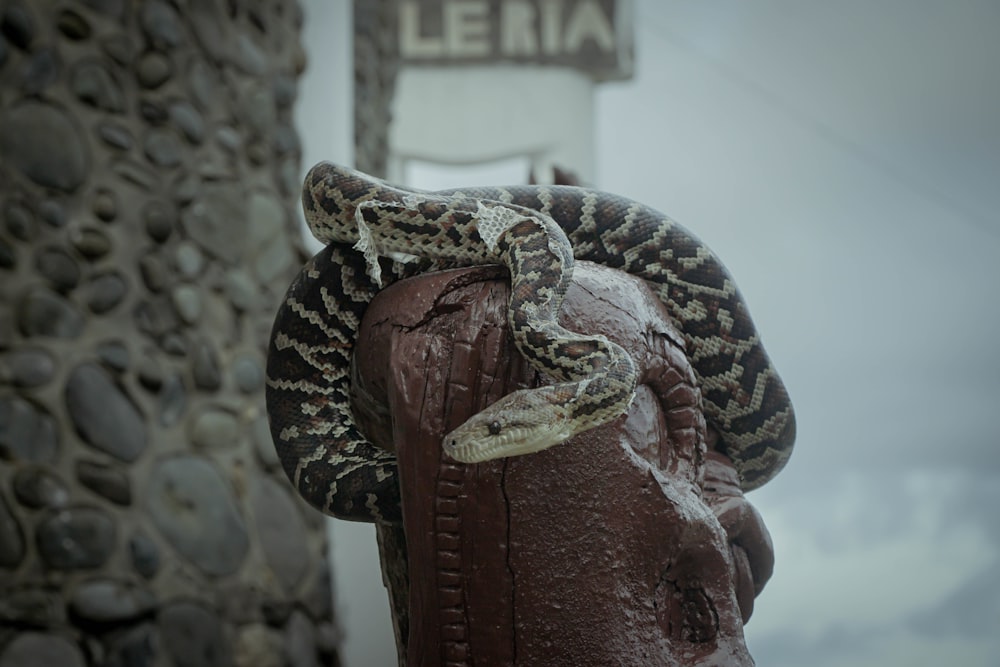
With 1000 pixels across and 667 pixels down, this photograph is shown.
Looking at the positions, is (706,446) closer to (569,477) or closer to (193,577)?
(569,477)

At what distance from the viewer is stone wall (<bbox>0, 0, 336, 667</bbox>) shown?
10.8ft

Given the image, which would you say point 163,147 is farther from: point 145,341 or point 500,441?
point 500,441

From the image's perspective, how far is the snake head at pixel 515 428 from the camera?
1.63 meters

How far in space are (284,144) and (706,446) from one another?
9.81ft

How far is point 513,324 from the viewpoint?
1.72 m

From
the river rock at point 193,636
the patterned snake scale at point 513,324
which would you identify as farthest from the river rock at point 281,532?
the patterned snake scale at point 513,324

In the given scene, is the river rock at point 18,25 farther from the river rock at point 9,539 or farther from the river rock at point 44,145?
the river rock at point 9,539

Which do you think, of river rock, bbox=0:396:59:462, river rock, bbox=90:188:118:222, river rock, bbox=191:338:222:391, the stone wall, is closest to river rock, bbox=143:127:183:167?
the stone wall

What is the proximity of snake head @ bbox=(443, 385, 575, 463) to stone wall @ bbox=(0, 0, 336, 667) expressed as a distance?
215cm

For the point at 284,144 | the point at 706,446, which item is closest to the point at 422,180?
the point at 284,144

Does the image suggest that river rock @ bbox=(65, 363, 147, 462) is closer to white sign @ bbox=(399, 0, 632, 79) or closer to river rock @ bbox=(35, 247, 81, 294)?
river rock @ bbox=(35, 247, 81, 294)

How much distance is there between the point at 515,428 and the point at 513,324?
193 millimetres

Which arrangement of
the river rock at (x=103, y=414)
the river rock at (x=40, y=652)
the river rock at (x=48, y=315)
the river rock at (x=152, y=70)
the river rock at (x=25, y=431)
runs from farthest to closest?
the river rock at (x=152, y=70) → the river rock at (x=103, y=414) → the river rock at (x=48, y=315) → the river rock at (x=25, y=431) → the river rock at (x=40, y=652)

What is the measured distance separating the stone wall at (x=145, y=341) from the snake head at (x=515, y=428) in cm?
215
